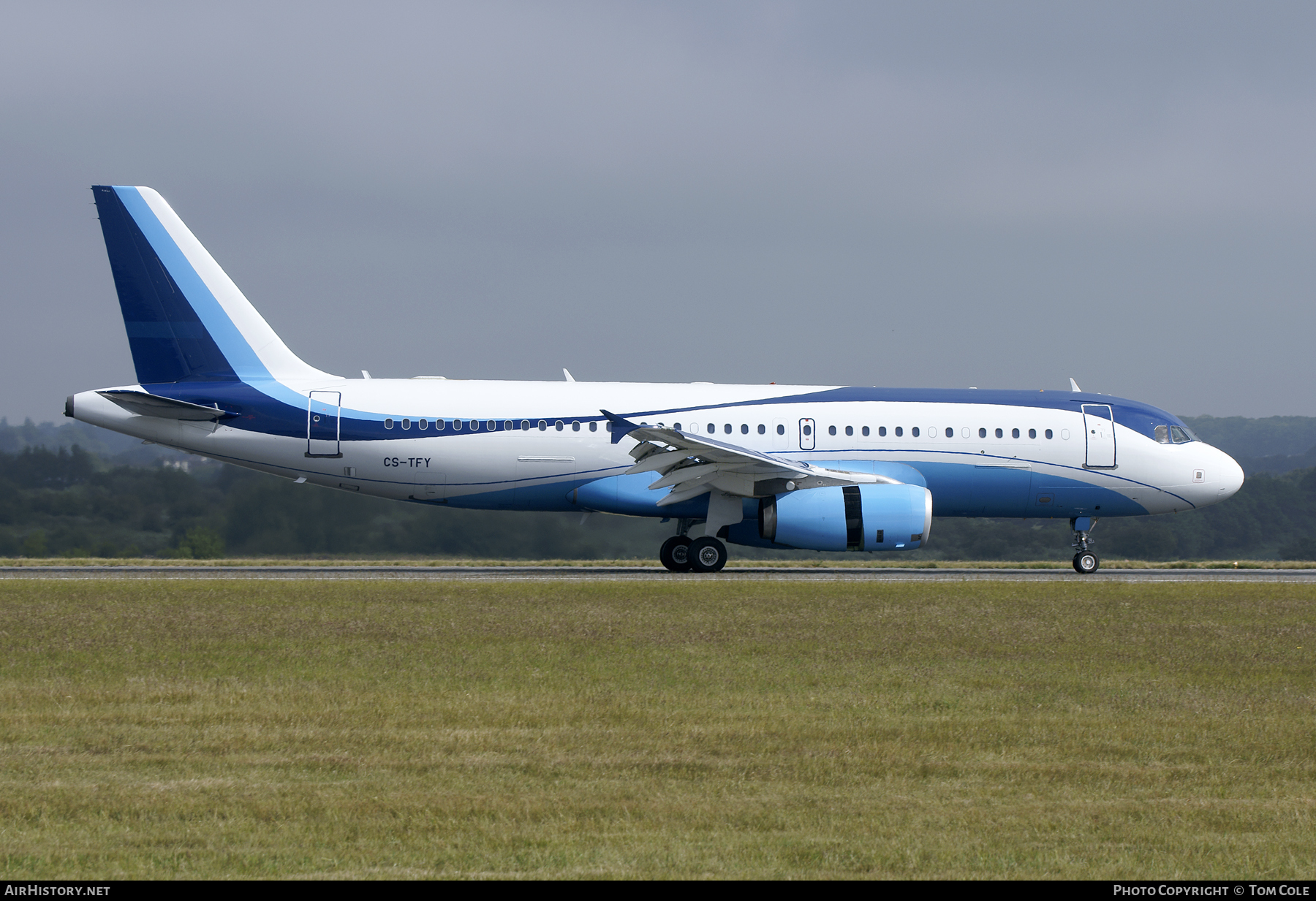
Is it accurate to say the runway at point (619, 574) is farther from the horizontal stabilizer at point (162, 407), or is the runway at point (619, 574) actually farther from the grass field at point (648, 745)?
the grass field at point (648, 745)

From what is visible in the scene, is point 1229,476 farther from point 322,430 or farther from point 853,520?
point 322,430

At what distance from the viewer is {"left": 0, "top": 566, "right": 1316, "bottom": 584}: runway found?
22.0 metres

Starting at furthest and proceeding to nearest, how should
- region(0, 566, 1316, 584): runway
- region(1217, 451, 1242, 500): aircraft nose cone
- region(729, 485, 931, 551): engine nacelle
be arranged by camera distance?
region(1217, 451, 1242, 500): aircraft nose cone
region(729, 485, 931, 551): engine nacelle
region(0, 566, 1316, 584): runway

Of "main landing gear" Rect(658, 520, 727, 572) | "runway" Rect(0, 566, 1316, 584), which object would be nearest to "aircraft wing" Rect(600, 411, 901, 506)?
"main landing gear" Rect(658, 520, 727, 572)

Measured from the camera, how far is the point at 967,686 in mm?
10781

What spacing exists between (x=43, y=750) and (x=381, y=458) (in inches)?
632

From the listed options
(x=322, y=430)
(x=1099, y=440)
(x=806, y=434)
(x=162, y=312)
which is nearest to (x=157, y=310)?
(x=162, y=312)

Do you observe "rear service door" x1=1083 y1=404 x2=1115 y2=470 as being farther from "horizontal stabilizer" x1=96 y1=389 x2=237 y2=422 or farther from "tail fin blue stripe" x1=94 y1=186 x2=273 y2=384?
"horizontal stabilizer" x1=96 y1=389 x2=237 y2=422

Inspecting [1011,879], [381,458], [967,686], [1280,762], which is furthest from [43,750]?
[381,458]

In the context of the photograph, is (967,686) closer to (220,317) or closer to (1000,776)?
(1000,776)

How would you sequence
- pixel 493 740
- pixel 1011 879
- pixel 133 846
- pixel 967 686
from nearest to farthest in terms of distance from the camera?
pixel 1011 879 < pixel 133 846 < pixel 493 740 < pixel 967 686

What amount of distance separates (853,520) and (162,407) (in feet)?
43.6

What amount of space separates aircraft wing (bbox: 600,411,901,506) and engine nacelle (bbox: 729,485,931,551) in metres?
0.56

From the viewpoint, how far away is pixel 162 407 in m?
23.5
